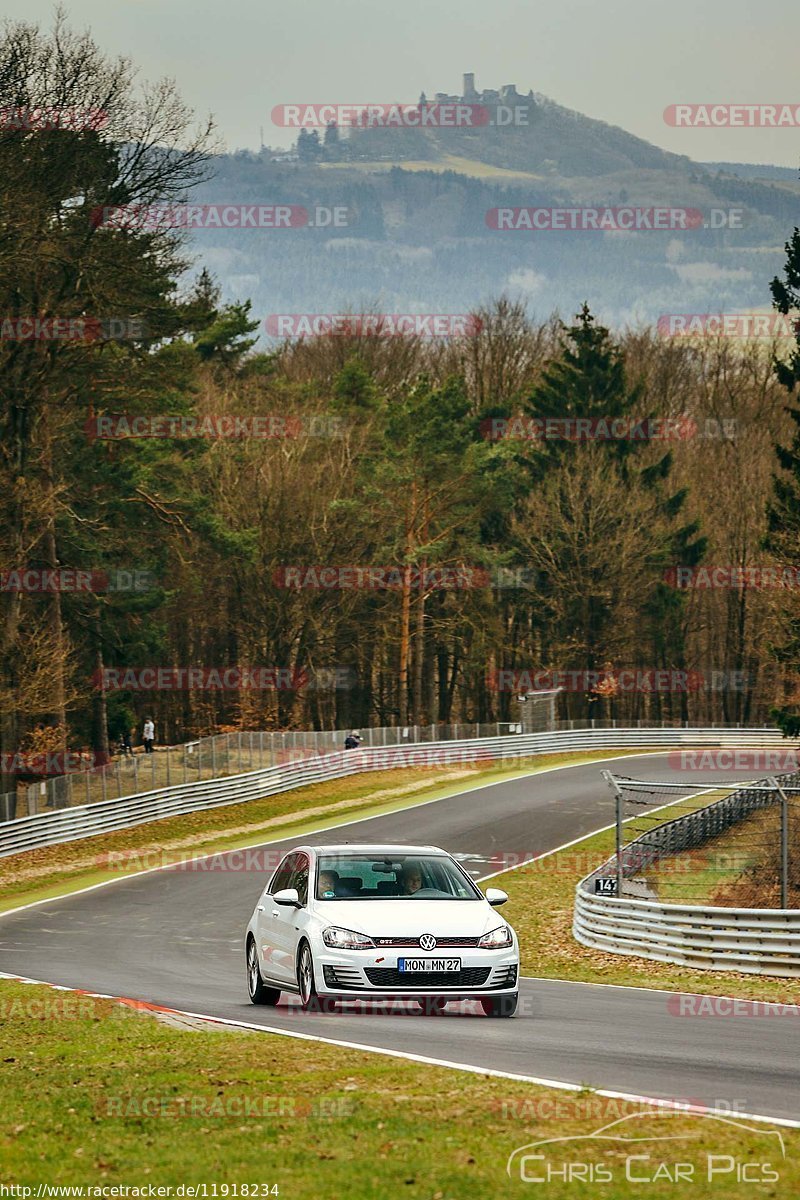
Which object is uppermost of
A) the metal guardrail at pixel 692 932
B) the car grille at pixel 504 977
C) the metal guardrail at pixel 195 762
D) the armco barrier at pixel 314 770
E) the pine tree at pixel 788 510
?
the pine tree at pixel 788 510

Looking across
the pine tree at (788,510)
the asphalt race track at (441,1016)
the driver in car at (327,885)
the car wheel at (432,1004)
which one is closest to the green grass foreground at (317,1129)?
the asphalt race track at (441,1016)

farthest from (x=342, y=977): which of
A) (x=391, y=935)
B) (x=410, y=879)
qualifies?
(x=410, y=879)

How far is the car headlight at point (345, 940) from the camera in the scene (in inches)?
565

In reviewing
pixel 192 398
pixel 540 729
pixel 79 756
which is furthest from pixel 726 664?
pixel 79 756

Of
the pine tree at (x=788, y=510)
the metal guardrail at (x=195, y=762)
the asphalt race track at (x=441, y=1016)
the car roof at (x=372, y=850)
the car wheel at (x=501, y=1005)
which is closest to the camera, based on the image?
the asphalt race track at (x=441, y=1016)

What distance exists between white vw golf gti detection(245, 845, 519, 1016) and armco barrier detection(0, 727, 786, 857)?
2600 cm

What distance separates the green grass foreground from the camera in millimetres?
7781

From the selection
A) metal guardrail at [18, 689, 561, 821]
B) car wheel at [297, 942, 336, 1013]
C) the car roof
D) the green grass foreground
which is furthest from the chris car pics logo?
metal guardrail at [18, 689, 561, 821]

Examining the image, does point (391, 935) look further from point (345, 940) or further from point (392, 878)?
point (392, 878)

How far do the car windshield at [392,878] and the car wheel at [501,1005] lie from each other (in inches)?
41.1

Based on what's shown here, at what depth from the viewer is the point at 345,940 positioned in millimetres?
14383

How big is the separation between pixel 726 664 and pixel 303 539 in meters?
27.0

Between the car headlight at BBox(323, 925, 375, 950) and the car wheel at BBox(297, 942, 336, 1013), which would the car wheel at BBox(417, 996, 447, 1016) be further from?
the car wheel at BBox(297, 942, 336, 1013)

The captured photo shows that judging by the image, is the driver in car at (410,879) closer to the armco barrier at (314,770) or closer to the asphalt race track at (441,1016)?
the asphalt race track at (441,1016)
